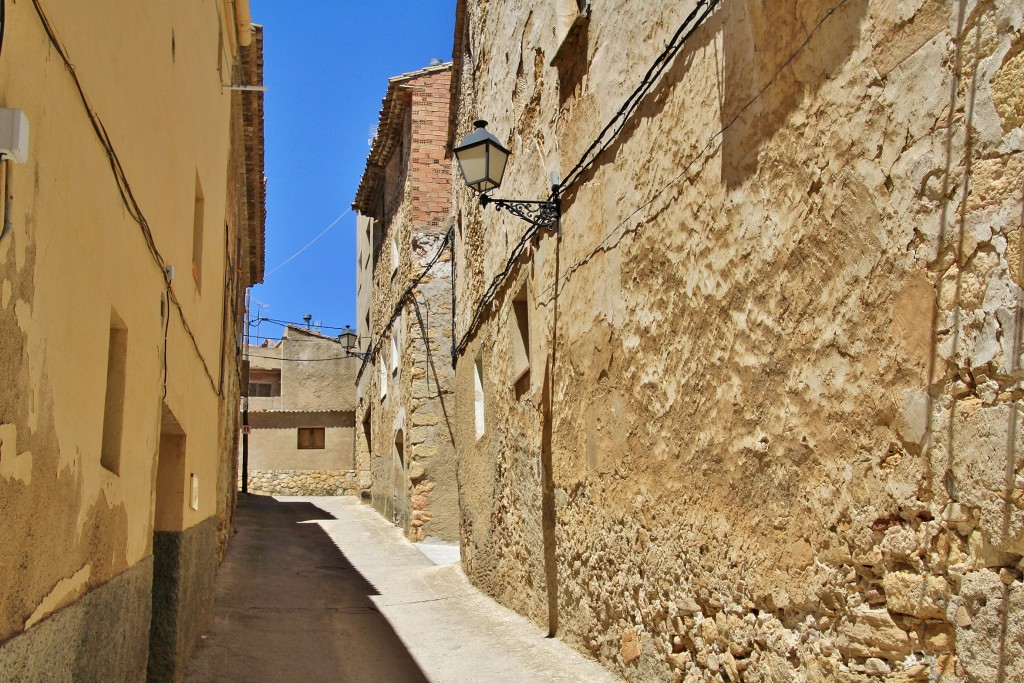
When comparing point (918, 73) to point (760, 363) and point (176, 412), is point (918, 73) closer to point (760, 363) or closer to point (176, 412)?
point (760, 363)

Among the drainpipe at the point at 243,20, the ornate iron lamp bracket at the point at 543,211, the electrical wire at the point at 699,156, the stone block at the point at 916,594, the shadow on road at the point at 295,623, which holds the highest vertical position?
the drainpipe at the point at 243,20

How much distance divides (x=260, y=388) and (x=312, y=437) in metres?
12.5

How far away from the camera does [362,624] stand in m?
8.71

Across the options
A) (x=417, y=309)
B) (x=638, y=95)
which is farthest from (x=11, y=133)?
(x=417, y=309)

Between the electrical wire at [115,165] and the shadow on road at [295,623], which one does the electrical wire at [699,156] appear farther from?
the shadow on road at [295,623]

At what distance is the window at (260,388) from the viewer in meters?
40.8

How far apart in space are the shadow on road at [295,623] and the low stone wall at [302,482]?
47.0 ft

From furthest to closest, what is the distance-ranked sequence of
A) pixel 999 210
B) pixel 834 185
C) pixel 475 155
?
pixel 475 155, pixel 834 185, pixel 999 210

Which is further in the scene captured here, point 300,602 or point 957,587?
point 300,602

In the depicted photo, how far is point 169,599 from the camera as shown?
5770 mm

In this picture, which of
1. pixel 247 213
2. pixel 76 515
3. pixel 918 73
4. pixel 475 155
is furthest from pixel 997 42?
pixel 247 213

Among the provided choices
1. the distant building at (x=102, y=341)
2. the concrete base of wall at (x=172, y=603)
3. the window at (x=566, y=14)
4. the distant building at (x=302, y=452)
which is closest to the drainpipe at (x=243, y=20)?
the distant building at (x=102, y=341)

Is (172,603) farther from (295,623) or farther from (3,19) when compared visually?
(3,19)

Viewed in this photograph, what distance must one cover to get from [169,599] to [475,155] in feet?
11.7
